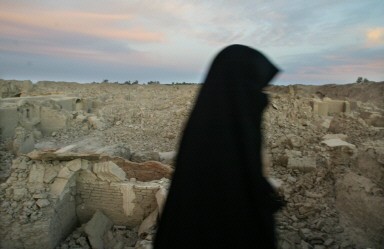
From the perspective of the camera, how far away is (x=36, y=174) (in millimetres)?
4539

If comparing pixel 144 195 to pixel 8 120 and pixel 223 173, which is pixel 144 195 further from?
pixel 8 120

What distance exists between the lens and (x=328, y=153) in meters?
5.82

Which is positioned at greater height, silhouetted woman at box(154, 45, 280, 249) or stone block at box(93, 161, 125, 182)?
silhouetted woman at box(154, 45, 280, 249)

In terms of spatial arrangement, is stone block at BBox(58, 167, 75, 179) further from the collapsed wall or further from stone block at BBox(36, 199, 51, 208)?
stone block at BBox(36, 199, 51, 208)

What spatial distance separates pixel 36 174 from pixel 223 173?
13.6 feet

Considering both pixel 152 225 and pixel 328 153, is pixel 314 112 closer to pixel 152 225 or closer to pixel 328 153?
pixel 328 153

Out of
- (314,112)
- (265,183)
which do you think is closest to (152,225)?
(265,183)

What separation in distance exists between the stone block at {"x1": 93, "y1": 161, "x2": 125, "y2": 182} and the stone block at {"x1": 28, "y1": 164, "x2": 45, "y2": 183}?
30.8 inches

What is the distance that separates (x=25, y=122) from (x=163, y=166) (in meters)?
7.11

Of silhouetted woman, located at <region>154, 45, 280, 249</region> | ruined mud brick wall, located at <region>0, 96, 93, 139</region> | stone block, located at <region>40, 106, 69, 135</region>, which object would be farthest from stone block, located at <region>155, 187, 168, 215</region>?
stone block, located at <region>40, 106, 69, 135</region>

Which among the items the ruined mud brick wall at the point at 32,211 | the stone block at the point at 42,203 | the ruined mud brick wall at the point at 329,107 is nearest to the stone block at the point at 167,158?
the ruined mud brick wall at the point at 32,211

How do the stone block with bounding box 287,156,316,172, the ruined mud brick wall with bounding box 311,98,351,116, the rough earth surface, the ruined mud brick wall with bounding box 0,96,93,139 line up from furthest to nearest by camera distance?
the ruined mud brick wall with bounding box 311,98,351,116
the ruined mud brick wall with bounding box 0,96,93,139
the stone block with bounding box 287,156,316,172
the rough earth surface

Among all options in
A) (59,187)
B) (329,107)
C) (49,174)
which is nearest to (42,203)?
(59,187)

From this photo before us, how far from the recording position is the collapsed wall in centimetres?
402
